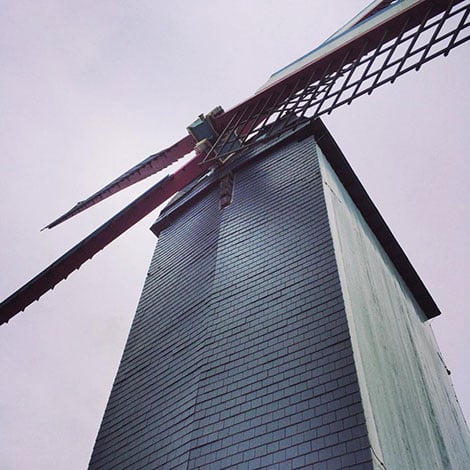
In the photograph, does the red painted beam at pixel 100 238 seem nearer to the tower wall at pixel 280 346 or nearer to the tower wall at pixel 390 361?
the tower wall at pixel 280 346

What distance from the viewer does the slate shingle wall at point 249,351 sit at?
572cm

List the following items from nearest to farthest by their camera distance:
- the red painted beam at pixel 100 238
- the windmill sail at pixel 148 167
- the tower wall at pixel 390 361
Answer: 1. the tower wall at pixel 390 361
2. the red painted beam at pixel 100 238
3. the windmill sail at pixel 148 167

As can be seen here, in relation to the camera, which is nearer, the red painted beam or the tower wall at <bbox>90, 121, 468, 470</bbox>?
the tower wall at <bbox>90, 121, 468, 470</bbox>

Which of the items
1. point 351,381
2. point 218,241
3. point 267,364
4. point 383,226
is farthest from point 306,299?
point 383,226

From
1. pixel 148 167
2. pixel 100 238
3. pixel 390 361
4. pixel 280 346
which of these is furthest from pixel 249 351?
pixel 148 167

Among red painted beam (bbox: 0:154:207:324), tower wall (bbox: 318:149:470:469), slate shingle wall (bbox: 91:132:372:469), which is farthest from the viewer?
red painted beam (bbox: 0:154:207:324)

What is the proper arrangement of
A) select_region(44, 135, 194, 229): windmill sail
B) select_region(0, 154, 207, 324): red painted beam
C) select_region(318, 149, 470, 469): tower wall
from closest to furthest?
select_region(318, 149, 470, 469): tower wall < select_region(0, 154, 207, 324): red painted beam < select_region(44, 135, 194, 229): windmill sail

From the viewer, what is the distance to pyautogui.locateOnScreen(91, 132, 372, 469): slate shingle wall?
5.72 metres

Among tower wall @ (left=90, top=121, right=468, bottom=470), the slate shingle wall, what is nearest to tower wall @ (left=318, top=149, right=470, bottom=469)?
tower wall @ (left=90, top=121, right=468, bottom=470)

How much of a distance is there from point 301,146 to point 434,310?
7.09 meters

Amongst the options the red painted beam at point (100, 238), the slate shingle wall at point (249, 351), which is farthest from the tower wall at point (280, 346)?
the red painted beam at point (100, 238)

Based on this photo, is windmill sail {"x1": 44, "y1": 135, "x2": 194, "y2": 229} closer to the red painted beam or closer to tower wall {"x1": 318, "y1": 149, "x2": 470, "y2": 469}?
the red painted beam

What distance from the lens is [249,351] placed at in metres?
7.03

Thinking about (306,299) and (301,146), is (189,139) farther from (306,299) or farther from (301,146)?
(306,299)
